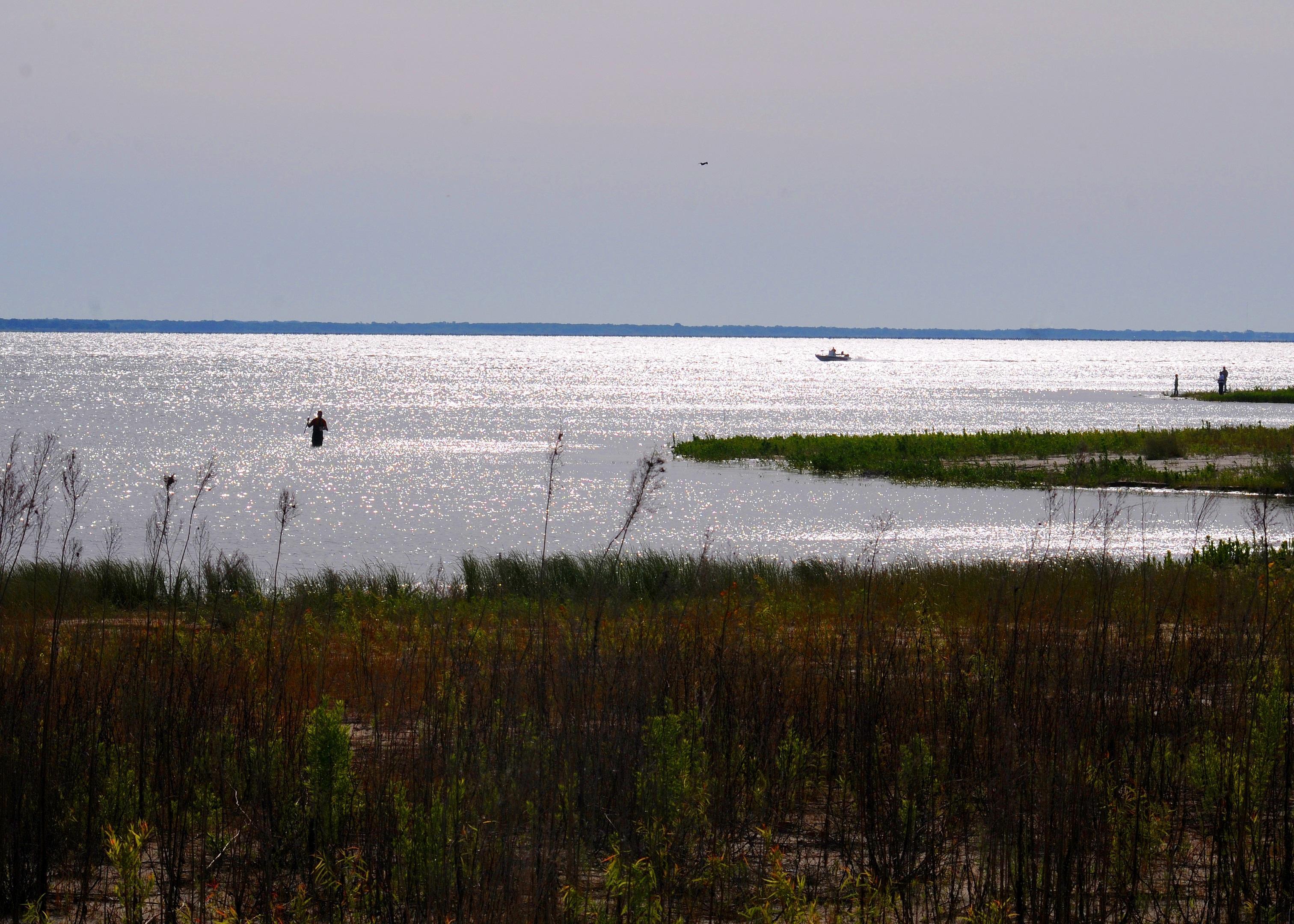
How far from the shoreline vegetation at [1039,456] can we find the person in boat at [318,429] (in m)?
17.5

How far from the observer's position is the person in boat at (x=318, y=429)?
194ft

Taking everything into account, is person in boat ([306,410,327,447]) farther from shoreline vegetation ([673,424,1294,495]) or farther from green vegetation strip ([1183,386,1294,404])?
green vegetation strip ([1183,386,1294,404])

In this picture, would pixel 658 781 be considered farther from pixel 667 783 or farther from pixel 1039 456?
pixel 1039 456

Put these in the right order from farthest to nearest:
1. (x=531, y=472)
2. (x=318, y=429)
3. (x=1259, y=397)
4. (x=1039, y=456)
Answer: (x=1259, y=397)
(x=318, y=429)
(x=531, y=472)
(x=1039, y=456)

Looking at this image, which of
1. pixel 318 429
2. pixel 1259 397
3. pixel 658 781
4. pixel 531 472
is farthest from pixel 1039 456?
pixel 1259 397

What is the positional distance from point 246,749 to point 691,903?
2.56 metres

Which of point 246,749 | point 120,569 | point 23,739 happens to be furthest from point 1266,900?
point 120,569

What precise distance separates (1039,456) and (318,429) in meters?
36.3

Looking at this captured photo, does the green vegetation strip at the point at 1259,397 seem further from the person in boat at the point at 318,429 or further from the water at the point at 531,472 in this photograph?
the person in boat at the point at 318,429

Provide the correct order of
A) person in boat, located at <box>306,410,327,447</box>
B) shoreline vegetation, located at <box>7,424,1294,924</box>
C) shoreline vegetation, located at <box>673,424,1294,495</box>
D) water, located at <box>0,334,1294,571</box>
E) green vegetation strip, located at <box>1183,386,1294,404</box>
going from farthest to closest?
green vegetation strip, located at <box>1183,386,1294,404</box>, person in boat, located at <box>306,410,327,447</box>, shoreline vegetation, located at <box>673,424,1294,495</box>, water, located at <box>0,334,1294,571</box>, shoreline vegetation, located at <box>7,424,1294,924</box>

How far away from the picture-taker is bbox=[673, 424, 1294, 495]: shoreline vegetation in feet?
129

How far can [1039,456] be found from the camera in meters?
49.5

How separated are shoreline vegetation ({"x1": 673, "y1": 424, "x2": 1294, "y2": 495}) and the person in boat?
17.5 metres

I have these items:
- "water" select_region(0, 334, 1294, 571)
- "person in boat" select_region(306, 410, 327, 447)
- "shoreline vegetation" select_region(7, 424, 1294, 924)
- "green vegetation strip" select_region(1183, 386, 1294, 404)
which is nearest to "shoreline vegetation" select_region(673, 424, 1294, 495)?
"water" select_region(0, 334, 1294, 571)
